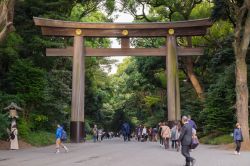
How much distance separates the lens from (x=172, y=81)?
29.3m

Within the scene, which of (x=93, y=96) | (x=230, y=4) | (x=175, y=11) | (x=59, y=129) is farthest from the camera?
(x=93, y=96)

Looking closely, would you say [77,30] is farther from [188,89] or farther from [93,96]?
[93,96]

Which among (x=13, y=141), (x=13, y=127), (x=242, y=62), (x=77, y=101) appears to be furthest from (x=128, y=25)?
(x=13, y=141)

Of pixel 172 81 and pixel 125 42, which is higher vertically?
pixel 125 42

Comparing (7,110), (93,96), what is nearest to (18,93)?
(7,110)

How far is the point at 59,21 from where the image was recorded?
29.4 meters

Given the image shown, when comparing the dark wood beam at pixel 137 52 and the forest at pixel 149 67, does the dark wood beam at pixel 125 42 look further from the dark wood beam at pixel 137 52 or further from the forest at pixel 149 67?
the forest at pixel 149 67

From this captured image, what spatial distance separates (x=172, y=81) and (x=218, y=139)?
193 inches

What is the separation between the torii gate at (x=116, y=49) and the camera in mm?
28688

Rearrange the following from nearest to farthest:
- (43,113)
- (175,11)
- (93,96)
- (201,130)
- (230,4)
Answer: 1. (230,4)
2. (43,113)
3. (201,130)
4. (175,11)
5. (93,96)

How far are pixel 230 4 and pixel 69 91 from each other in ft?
53.6

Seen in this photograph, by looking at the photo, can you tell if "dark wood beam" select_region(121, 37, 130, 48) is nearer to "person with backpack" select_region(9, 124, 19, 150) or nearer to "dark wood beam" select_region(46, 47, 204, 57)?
"dark wood beam" select_region(46, 47, 204, 57)

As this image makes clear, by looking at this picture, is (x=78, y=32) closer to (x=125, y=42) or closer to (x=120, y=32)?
(x=120, y=32)

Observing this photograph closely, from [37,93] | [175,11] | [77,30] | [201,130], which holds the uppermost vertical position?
[175,11]
